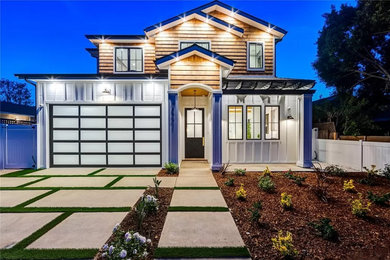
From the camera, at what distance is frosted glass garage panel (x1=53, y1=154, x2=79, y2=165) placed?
7.71 meters

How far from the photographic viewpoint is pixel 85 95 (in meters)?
7.57

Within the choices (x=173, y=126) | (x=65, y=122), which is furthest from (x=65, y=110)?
(x=173, y=126)

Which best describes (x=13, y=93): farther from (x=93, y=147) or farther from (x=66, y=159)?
(x=93, y=147)

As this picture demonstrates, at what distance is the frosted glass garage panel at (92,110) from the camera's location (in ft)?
25.3

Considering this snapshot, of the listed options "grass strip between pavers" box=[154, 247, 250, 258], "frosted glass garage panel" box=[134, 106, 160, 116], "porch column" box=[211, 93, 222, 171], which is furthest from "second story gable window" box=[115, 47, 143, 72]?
"grass strip between pavers" box=[154, 247, 250, 258]

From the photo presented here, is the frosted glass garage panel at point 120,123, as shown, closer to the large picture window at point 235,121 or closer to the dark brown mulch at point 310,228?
the large picture window at point 235,121

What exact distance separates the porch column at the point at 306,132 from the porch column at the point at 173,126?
490 cm

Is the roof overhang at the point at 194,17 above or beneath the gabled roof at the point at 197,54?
above

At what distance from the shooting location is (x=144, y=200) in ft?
11.3

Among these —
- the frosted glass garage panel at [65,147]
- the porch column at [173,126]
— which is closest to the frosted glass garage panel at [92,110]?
the frosted glass garage panel at [65,147]

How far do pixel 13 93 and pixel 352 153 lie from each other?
2135 inches

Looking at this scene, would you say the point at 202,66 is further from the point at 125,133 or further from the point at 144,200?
the point at 144,200

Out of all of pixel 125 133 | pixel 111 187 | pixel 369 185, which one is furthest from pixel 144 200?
pixel 369 185

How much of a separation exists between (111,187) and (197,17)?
897cm
